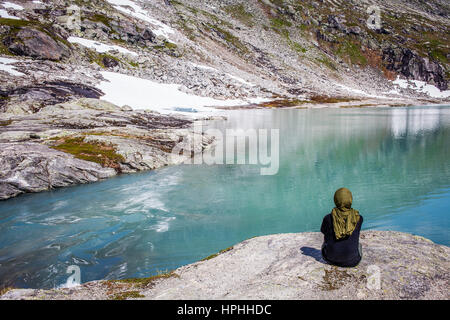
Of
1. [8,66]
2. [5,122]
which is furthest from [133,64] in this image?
[5,122]

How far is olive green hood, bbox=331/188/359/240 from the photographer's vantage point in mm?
6918

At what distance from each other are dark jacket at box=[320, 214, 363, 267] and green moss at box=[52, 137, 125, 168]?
2572 centimetres

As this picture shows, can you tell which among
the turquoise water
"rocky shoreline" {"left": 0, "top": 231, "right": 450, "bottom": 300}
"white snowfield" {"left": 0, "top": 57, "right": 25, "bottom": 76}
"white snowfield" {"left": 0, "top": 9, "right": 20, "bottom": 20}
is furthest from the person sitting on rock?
"white snowfield" {"left": 0, "top": 9, "right": 20, "bottom": 20}

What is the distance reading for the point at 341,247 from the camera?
7320mm

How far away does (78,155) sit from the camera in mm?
27688

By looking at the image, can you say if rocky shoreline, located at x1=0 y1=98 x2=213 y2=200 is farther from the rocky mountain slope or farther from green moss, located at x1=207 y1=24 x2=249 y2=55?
green moss, located at x1=207 y1=24 x2=249 y2=55

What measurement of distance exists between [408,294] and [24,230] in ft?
65.1

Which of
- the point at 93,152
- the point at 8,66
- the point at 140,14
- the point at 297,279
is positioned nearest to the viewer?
the point at 297,279

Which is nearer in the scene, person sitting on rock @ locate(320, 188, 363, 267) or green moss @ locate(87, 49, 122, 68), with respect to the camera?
person sitting on rock @ locate(320, 188, 363, 267)

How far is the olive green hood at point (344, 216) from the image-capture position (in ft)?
22.7

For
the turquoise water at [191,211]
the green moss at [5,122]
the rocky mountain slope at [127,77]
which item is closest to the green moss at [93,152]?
the rocky mountain slope at [127,77]

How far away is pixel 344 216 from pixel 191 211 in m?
13.6

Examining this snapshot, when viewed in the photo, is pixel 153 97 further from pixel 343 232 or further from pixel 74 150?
pixel 343 232

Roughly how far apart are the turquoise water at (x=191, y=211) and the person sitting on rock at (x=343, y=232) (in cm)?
769
